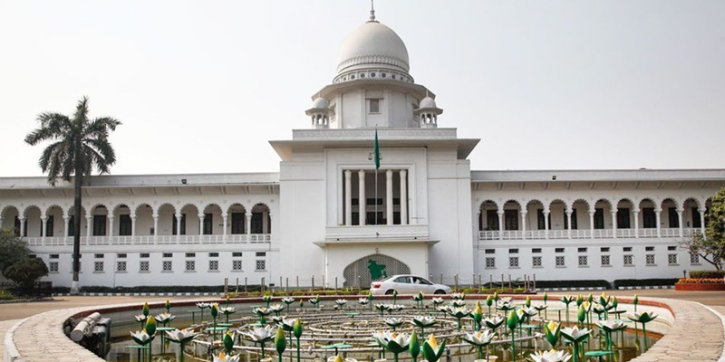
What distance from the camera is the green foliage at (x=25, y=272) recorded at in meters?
37.0

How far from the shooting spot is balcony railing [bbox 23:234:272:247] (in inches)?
1650

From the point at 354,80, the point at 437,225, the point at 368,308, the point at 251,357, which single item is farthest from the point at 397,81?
the point at 251,357

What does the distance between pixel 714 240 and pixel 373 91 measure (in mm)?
21540

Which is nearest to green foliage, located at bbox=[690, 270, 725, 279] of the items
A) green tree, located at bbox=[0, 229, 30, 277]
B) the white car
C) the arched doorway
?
the arched doorway

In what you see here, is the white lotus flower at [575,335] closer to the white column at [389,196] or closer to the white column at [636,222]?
the white column at [389,196]

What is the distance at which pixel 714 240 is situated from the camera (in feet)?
122

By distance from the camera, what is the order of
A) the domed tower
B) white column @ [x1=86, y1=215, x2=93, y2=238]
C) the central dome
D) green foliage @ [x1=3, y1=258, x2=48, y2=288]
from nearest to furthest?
green foliage @ [x1=3, y1=258, x2=48, y2=288]
white column @ [x1=86, y1=215, x2=93, y2=238]
the domed tower
the central dome

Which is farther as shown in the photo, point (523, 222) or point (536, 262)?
point (523, 222)

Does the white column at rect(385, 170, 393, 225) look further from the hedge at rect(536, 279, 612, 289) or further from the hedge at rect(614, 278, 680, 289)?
the hedge at rect(614, 278, 680, 289)

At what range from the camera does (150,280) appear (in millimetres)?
41781

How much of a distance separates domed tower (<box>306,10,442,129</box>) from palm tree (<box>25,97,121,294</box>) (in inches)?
498

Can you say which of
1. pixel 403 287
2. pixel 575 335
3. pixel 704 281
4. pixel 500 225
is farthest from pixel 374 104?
pixel 575 335

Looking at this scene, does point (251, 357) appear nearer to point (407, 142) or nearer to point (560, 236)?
point (407, 142)

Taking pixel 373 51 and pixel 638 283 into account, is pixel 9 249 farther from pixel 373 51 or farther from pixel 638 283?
pixel 638 283
